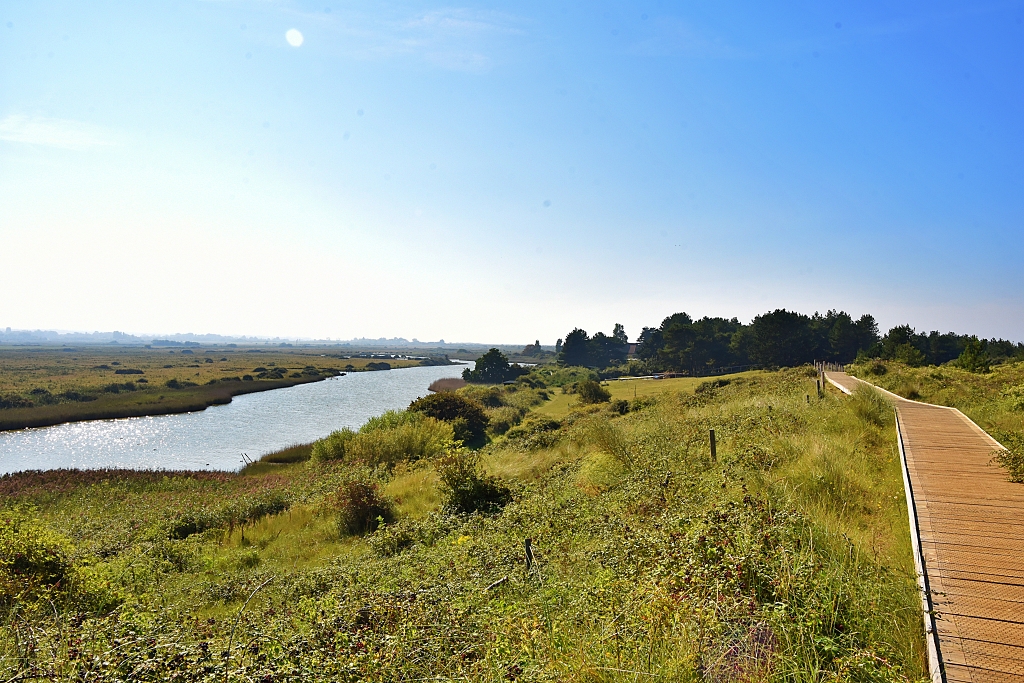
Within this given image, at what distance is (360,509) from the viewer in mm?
12930

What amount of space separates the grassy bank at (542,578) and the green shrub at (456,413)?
55.6 feet

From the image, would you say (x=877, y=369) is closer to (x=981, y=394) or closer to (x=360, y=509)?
(x=981, y=394)

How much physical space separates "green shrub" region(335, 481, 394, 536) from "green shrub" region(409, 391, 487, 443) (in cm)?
1706

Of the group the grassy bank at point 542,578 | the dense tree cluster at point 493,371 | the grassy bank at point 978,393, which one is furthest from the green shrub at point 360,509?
the dense tree cluster at point 493,371

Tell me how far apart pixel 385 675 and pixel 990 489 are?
8517mm

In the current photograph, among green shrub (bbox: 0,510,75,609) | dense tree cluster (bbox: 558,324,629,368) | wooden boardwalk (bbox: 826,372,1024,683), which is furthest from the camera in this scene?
dense tree cluster (bbox: 558,324,629,368)

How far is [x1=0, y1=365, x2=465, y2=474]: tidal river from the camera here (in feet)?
91.0

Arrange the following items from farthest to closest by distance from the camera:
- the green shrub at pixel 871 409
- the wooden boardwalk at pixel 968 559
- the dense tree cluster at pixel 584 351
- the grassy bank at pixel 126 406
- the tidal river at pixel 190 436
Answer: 1. the dense tree cluster at pixel 584 351
2. the grassy bank at pixel 126 406
3. the tidal river at pixel 190 436
4. the green shrub at pixel 871 409
5. the wooden boardwalk at pixel 968 559

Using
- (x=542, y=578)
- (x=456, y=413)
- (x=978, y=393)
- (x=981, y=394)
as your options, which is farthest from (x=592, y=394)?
(x=542, y=578)

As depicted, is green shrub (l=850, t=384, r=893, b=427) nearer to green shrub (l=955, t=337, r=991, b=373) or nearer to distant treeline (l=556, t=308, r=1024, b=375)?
green shrub (l=955, t=337, r=991, b=373)

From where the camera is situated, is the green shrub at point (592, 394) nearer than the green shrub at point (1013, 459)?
No

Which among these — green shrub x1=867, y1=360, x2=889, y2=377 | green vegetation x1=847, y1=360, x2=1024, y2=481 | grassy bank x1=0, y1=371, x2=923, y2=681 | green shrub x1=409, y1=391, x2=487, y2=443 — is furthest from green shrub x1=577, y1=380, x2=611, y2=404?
grassy bank x1=0, y1=371, x2=923, y2=681

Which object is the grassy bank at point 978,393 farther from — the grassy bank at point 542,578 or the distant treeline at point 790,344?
the distant treeline at point 790,344

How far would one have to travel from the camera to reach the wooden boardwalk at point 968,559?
10.9 ft
